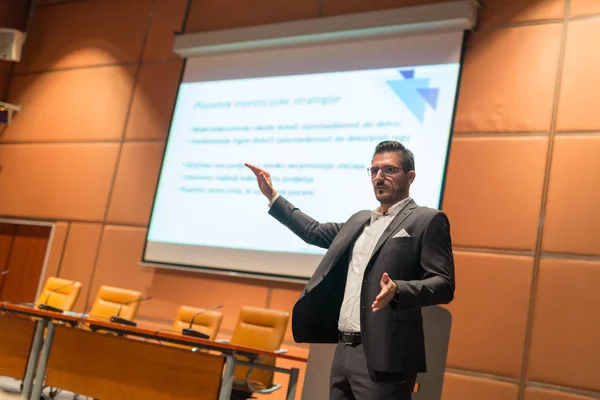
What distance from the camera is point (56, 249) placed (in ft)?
21.9

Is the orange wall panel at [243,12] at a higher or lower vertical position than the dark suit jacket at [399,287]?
higher

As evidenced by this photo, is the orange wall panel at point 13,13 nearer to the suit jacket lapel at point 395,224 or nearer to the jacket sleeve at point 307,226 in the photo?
the jacket sleeve at point 307,226

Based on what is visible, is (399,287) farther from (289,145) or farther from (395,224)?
(289,145)

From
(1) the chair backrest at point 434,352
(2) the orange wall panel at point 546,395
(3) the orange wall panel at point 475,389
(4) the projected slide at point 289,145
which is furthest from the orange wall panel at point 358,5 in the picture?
→ (1) the chair backrest at point 434,352

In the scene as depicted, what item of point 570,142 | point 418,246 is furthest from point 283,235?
point 418,246

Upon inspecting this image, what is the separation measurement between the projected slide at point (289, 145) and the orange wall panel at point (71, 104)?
94 cm

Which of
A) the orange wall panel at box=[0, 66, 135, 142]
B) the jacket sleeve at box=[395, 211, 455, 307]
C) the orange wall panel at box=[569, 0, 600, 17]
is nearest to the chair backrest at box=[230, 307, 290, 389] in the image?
the jacket sleeve at box=[395, 211, 455, 307]

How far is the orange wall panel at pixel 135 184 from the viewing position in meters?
6.15

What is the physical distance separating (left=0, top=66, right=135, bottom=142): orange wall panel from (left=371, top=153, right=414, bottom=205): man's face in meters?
4.80

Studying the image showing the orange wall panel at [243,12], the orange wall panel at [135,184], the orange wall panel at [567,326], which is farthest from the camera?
the orange wall panel at [135,184]

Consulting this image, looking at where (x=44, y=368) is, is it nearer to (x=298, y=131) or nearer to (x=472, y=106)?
(x=298, y=131)

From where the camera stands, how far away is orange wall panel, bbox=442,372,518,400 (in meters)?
4.14

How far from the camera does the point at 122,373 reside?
12.6 feet

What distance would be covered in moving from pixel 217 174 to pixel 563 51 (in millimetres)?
2911
